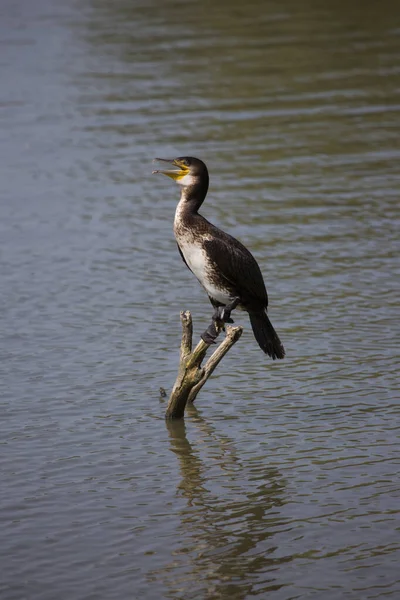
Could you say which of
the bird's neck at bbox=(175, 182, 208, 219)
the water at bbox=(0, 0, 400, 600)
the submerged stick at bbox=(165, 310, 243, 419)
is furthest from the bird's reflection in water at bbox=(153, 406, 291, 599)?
the bird's neck at bbox=(175, 182, 208, 219)

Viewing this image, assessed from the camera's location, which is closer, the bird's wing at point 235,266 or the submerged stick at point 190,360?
the bird's wing at point 235,266

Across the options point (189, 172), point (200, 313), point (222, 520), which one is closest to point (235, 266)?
point (189, 172)

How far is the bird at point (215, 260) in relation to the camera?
9000 mm

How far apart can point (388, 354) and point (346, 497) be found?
296cm

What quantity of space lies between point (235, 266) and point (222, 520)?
1.89 metres

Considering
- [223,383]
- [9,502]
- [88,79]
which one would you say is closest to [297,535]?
[9,502]

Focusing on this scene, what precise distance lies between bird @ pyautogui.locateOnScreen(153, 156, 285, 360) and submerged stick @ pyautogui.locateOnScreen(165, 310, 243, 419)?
0.13 metres

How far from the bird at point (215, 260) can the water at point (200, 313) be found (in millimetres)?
870

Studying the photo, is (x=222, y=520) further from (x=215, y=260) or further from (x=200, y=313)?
Result: (x=200, y=313)

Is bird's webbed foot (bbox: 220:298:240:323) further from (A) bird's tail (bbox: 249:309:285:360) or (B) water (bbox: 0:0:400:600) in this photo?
(B) water (bbox: 0:0:400:600)

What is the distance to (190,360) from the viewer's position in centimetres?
934

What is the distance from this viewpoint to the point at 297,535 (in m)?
7.66

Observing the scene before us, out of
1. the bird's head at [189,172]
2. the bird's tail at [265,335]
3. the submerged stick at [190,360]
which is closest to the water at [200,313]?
the submerged stick at [190,360]

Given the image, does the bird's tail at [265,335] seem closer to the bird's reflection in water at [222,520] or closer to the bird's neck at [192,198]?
the bird's reflection in water at [222,520]
